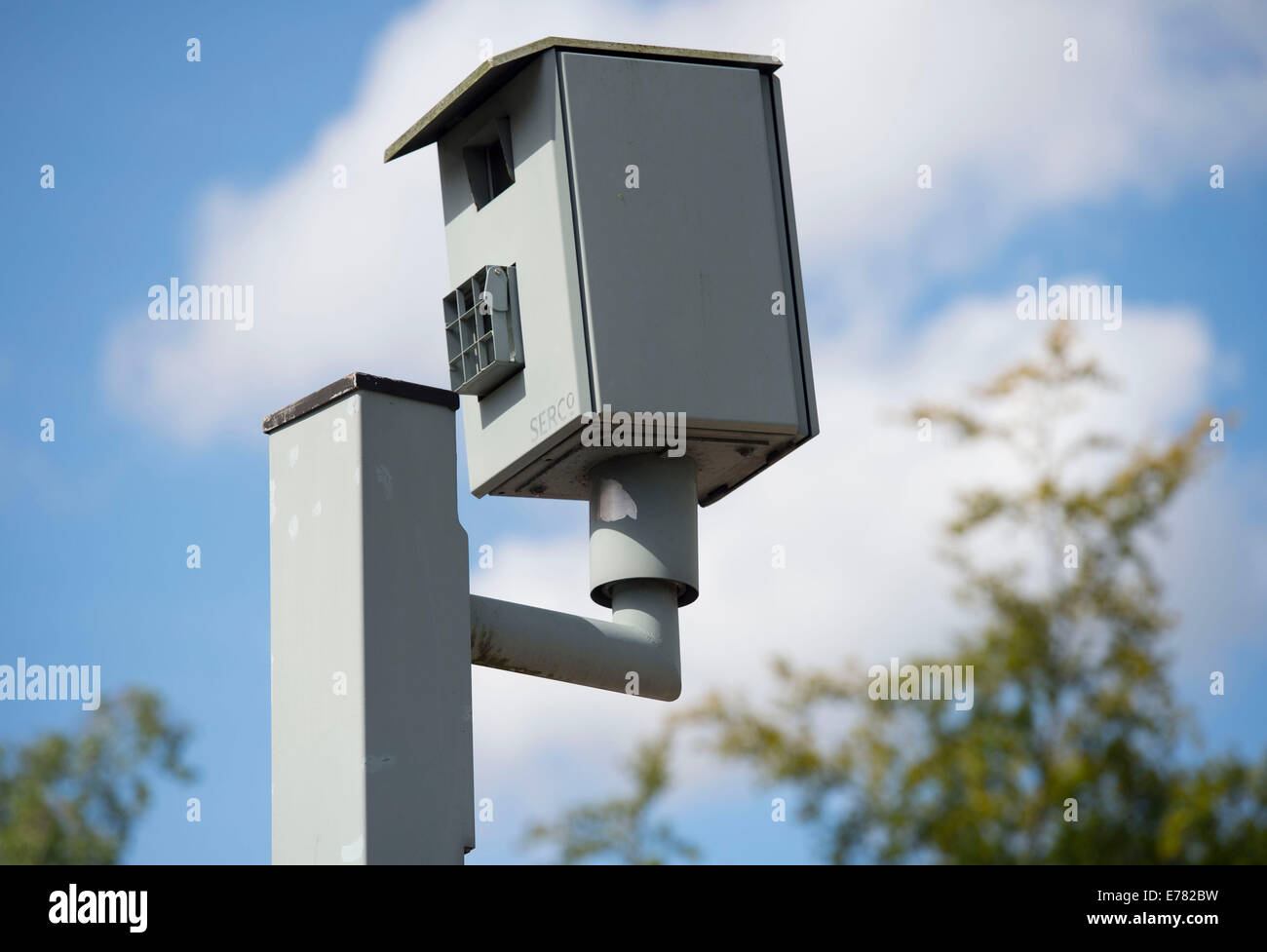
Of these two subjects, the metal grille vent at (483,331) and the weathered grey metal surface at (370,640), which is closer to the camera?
the weathered grey metal surface at (370,640)

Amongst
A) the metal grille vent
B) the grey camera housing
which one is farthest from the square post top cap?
the metal grille vent

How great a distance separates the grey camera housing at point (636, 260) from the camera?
4.76 m

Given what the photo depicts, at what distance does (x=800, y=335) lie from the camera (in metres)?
5.11

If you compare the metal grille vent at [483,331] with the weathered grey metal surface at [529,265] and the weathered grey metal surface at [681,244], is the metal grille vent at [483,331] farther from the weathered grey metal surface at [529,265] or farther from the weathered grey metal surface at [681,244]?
the weathered grey metal surface at [681,244]

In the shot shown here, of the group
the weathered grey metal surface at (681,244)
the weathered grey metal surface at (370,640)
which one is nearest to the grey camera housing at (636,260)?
the weathered grey metal surface at (681,244)

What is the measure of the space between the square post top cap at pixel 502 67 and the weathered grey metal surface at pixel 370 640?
4.60 feet

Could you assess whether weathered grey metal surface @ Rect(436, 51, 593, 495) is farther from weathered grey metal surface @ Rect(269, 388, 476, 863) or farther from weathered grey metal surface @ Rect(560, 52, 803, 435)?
weathered grey metal surface @ Rect(269, 388, 476, 863)

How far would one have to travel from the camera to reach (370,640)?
3.78 m

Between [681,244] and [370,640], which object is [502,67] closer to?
[681,244]

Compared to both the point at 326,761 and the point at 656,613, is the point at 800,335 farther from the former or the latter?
the point at 326,761

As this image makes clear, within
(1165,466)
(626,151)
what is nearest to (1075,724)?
(1165,466)
